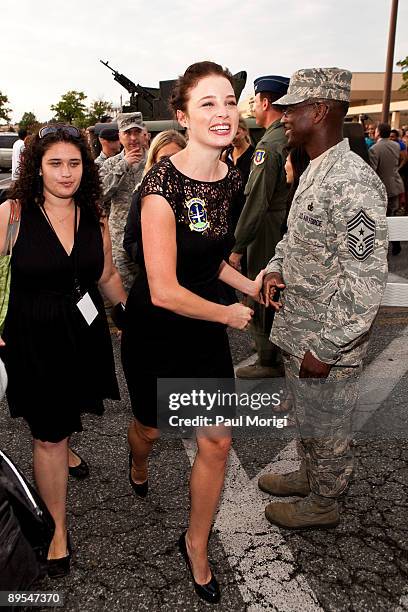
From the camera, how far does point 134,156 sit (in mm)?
5129

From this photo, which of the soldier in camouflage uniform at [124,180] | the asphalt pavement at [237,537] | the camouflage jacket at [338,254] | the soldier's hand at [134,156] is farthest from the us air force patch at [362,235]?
the soldier's hand at [134,156]

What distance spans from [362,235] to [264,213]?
2.16 meters

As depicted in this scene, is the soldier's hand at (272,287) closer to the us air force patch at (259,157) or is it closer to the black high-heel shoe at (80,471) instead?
the black high-heel shoe at (80,471)

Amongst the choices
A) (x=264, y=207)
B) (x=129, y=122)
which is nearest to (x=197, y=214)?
(x=264, y=207)

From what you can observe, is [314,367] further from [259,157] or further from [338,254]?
[259,157]

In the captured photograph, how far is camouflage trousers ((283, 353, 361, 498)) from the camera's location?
236 cm

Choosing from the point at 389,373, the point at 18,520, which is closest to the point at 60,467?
the point at 18,520

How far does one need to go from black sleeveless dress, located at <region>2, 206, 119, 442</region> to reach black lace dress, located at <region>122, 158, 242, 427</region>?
0.83 feet

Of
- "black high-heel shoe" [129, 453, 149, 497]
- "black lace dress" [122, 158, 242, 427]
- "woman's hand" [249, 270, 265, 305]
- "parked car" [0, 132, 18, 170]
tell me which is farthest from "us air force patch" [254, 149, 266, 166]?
"parked car" [0, 132, 18, 170]

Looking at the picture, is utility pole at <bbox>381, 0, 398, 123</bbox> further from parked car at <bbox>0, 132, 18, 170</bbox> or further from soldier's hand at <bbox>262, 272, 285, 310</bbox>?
parked car at <bbox>0, 132, 18, 170</bbox>

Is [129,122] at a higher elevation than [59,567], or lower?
higher

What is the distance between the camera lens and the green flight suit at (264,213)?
13.2ft

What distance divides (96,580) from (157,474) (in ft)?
2.67

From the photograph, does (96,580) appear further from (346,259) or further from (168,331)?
(346,259)
